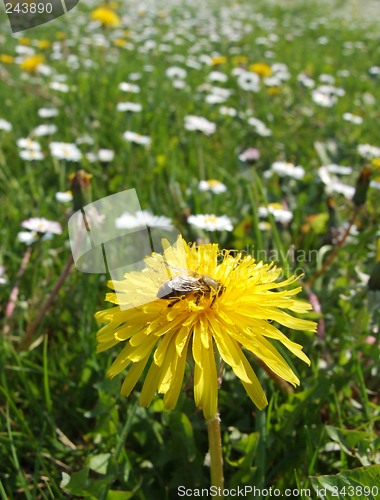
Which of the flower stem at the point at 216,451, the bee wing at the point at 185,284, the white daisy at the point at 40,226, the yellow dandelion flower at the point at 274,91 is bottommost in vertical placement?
the yellow dandelion flower at the point at 274,91

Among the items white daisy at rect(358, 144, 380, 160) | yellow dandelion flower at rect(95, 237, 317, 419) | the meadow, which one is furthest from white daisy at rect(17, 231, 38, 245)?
white daisy at rect(358, 144, 380, 160)

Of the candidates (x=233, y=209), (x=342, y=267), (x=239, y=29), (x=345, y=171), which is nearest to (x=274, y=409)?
(x=342, y=267)

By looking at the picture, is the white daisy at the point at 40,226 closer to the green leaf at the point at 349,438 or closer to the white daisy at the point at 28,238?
the white daisy at the point at 28,238

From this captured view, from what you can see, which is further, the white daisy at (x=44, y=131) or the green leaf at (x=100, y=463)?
the white daisy at (x=44, y=131)

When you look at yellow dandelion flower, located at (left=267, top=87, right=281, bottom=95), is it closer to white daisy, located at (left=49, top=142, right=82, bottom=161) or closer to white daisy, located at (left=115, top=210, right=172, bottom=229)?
white daisy, located at (left=49, top=142, right=82, bottom=161)

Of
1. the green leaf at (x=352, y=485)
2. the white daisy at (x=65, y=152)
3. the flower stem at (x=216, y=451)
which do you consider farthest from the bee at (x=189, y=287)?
the white daisy at (x=65, y=152)

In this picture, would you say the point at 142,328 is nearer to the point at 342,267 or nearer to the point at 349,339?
the point at 349,339
